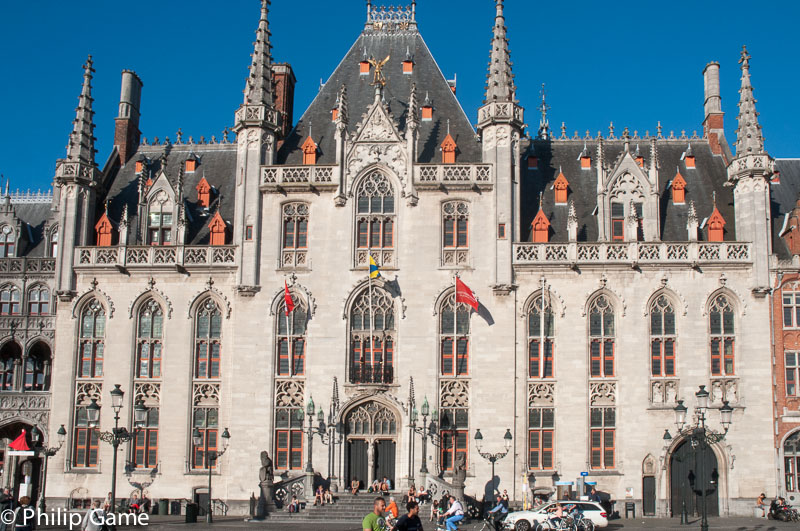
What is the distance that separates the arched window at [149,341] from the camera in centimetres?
4747

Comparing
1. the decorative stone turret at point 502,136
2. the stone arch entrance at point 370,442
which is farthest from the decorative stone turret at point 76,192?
the decorative stone turret at point 502,136

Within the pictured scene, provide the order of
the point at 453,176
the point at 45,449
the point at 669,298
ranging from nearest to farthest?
the point at 45,449 < the point at 669,298 < the point at 453,176

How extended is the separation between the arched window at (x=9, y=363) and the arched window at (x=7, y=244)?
5.18 meters

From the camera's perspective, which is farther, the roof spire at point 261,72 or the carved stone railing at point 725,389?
the roof spire at point 261,72

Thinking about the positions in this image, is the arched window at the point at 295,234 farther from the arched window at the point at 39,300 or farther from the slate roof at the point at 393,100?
the arched window at the point at 39,300

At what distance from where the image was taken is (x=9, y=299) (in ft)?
162

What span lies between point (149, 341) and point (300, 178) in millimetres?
11644

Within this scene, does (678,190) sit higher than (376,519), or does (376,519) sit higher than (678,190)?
(678,190)

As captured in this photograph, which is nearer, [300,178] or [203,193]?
[300,178]

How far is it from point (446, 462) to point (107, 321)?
19188 millimetres

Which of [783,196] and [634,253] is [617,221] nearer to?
[634,253]

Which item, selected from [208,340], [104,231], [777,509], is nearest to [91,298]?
[104,231]

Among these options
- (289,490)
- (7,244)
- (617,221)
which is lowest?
(289,490)

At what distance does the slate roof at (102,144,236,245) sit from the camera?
50.3 m
